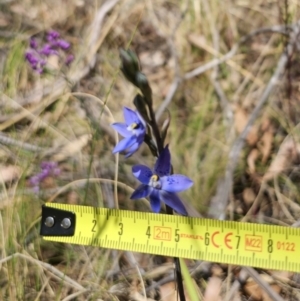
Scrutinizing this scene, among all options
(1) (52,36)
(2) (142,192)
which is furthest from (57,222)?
(1) (52,36)

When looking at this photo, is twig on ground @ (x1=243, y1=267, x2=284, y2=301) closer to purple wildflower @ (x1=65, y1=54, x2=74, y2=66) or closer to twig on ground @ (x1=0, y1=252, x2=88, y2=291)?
twig on ground @ (x1=0, y1=252, x2=88, y2=291)

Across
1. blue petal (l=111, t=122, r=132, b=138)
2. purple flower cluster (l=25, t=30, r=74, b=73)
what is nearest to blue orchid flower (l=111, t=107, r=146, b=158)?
blue petal (l=111, t=122, r=132, b=138)

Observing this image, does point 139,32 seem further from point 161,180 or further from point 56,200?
point 161,180

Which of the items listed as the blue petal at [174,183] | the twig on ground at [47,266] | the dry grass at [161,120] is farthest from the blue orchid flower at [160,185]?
the twig on ground at [47,266]

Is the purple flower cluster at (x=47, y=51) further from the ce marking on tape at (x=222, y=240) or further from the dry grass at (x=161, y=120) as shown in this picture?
the ce marking on tape at (x=222, y=240)

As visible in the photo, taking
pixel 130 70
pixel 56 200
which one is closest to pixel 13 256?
pixel 56 200

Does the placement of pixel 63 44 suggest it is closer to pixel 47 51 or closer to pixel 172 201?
pixel 47 51
